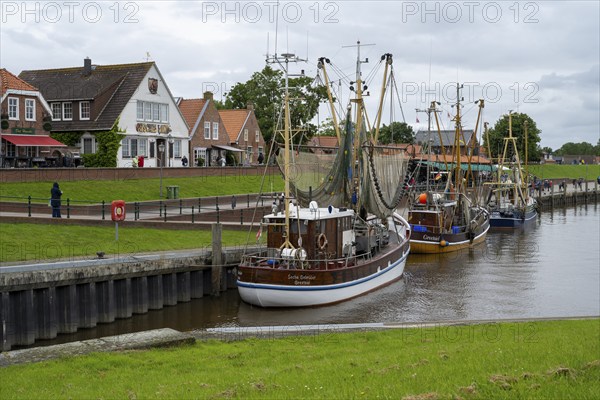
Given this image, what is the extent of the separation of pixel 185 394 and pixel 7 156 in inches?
1720

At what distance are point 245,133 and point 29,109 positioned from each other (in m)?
35.0

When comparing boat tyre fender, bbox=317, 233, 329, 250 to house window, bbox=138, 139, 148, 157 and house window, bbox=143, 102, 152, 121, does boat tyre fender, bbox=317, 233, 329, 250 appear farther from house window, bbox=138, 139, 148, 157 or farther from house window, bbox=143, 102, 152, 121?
house window, bbox=143, 102, 152, 121

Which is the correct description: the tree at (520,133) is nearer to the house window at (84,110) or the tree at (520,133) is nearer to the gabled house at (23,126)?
the house window at (84,110)

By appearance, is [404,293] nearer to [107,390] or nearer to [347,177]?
[347,177]

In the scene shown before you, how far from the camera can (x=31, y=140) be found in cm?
5494

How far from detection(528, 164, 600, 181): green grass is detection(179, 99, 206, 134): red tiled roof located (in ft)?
258

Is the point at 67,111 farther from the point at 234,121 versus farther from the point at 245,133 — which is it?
the point at 245,133

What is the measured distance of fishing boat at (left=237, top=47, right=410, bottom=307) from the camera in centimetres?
2905

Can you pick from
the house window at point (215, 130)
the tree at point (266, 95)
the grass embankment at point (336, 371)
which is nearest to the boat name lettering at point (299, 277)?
the grass embankment at point (336, 371)

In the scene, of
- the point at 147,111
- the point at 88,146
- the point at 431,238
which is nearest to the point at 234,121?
the point at 147,111

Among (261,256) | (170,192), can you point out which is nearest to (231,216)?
(170,192)

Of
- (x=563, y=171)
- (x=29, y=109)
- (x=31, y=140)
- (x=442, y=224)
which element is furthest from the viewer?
(x=563, y=171)

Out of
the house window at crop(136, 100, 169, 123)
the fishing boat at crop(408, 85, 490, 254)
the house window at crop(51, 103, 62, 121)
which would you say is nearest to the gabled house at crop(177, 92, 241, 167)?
the house window at crop(136, 100, 169, 123)

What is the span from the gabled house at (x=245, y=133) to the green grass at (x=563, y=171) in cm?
6621
